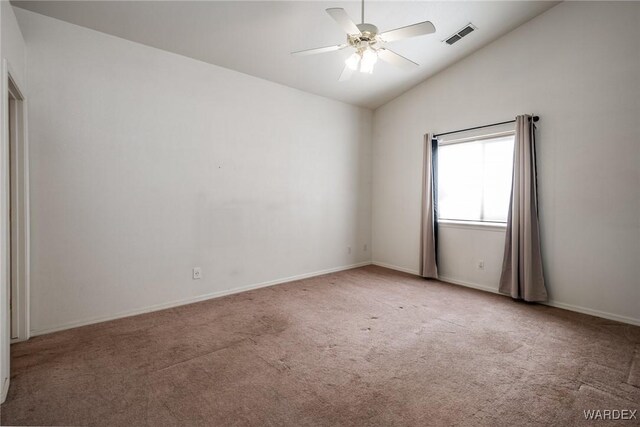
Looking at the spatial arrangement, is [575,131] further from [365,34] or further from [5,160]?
[5,160]

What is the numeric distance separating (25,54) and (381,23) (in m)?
3.28

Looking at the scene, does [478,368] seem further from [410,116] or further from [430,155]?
[410,116]

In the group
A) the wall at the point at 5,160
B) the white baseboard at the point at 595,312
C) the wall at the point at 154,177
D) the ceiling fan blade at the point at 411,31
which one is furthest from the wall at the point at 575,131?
the wall at the point at 5,160

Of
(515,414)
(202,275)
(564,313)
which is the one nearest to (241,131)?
(202,275)

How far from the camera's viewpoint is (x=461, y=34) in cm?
355

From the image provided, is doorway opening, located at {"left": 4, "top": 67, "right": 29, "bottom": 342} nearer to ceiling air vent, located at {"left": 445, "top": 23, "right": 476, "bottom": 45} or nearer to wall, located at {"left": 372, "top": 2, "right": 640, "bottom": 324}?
ceiling air vent, located at {"left": 445, "top": 23, "right": 476, "bottom": 45}

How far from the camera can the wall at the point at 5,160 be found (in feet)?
5.84

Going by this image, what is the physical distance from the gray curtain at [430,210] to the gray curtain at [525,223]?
104 cm

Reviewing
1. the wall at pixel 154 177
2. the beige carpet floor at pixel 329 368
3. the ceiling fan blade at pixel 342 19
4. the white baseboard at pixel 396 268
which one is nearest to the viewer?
the beige carpet floor at pixel 329 368

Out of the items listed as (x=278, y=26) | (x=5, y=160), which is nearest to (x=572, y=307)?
(x=278, y=26)

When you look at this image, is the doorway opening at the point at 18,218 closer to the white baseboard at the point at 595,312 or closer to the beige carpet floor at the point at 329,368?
the beige carpet floor at the point at 329,368

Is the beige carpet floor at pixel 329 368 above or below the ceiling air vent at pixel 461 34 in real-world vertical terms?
below

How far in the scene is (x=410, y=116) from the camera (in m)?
4.86

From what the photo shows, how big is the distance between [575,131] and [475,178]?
47.9 inches
